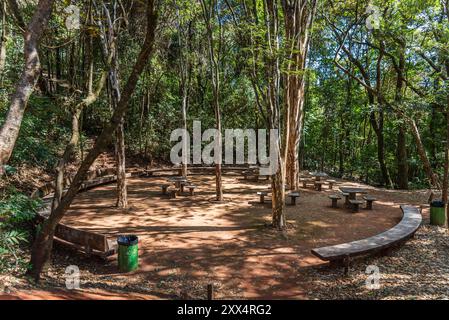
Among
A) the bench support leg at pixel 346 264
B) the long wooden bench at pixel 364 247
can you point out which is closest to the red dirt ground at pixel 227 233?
the long wooden bench at pixel 364 247

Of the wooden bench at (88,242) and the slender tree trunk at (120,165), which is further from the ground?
the slender tree trunk at (120,165)

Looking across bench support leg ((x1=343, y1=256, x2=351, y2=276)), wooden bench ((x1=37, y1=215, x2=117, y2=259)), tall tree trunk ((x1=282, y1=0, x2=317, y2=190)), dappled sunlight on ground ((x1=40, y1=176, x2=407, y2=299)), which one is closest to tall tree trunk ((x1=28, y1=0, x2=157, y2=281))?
wooden bench ((x1=37, y1=215, x2=117, y2=259))

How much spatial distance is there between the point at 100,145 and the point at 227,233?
392cm

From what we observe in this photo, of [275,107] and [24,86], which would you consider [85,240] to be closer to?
[24,86]

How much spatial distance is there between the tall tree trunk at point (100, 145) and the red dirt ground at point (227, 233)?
3.48ft

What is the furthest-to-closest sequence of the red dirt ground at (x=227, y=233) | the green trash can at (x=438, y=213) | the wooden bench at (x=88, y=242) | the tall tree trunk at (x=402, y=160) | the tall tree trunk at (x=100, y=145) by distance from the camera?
the tall tree trunk at (x=402, y=160) < the green trash can at (x=438, y=213) < the wooden bench at (x=88, y=242) < the red dirt ground at (x=227, y=233) < the tall tree trunk at (x=100, y=145)

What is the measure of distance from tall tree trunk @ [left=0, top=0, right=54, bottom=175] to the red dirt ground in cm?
179

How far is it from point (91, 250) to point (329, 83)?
679 inches

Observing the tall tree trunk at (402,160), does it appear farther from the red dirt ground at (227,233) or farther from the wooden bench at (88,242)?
the wooden bench at (88,242)

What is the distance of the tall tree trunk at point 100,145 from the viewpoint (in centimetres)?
379

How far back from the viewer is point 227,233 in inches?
275

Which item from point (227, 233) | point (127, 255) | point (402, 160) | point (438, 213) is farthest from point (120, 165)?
point (402, 160)

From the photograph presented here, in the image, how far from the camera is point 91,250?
5.55 metres
